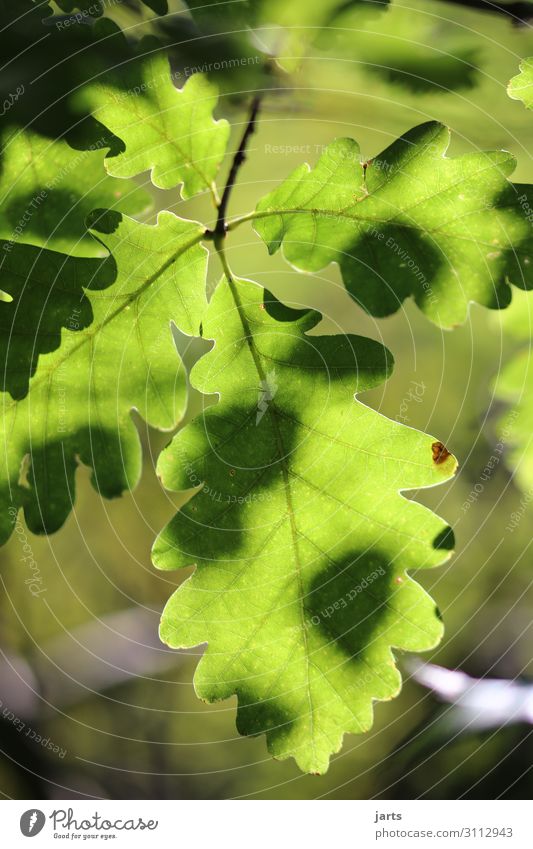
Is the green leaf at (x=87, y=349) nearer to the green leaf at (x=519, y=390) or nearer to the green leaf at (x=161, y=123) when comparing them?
the green leaf at (x=161, y=123)

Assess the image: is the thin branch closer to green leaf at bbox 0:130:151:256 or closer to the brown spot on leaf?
green leaf at bbox 0:130:151:256

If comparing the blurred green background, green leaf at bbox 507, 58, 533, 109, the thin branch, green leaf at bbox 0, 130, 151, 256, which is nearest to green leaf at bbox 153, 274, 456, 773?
the thin branch

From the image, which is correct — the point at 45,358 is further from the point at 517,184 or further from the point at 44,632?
the point at 44,632

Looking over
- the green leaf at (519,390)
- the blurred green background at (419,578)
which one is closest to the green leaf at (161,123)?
the blurred green background at (419,578)

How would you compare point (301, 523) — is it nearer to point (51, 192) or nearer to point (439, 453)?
point (439, 453)

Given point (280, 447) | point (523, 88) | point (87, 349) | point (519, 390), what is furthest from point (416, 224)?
point (519, 390)

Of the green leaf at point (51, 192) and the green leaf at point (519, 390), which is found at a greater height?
the green leaf at point (51, 192)

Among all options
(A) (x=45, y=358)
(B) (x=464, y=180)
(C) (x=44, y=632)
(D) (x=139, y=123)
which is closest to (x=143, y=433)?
(C) (x=44, y=632)
